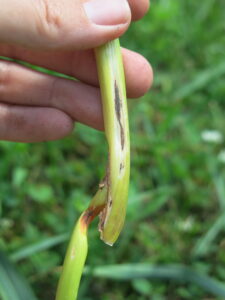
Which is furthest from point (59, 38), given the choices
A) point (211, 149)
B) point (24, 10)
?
point (211, 149)

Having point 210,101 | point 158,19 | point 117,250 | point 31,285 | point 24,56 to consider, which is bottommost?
point 31,285

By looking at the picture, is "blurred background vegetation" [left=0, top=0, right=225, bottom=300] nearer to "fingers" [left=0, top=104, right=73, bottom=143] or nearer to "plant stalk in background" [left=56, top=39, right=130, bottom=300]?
"fingers" [left=0, top=104, right=73, bottom=143]

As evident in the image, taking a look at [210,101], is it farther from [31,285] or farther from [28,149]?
[31,285]

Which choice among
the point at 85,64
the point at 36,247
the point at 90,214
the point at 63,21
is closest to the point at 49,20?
the point at 63,21

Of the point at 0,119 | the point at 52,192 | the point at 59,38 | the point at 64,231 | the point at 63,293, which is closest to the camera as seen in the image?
the point at 63,293

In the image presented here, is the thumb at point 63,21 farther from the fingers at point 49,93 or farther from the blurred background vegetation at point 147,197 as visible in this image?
the blurred background vegetation at point 147,197

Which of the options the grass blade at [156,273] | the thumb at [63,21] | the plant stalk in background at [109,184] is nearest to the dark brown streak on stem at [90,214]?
the plant stalk in background at [109,184]

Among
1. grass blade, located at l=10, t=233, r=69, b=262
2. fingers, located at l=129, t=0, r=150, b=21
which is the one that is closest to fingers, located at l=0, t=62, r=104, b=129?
fingers, located at l=129, t=0, r=150, b=21
